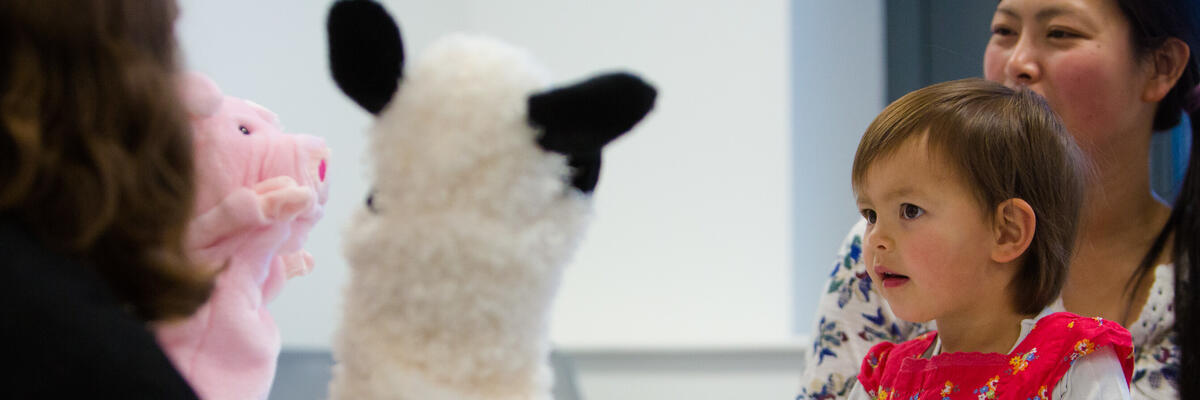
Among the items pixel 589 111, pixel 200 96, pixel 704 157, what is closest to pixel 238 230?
pixel 200 96

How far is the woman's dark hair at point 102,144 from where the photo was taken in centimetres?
53

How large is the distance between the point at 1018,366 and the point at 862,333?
289mm

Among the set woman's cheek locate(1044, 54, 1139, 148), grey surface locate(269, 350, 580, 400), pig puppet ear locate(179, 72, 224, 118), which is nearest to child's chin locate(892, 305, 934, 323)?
woman's cheek locate(1044, 54, 1139, 148)

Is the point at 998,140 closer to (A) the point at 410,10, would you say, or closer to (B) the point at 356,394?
(B) the point at 356,394

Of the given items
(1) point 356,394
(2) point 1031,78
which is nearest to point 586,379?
(2) point 1031,78

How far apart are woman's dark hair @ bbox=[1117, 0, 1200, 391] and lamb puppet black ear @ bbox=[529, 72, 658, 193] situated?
76 centimetres

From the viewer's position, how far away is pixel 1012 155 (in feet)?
2.92

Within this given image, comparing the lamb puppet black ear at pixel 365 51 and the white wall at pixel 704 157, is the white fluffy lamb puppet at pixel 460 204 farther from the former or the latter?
the white wall at pixel 704 157

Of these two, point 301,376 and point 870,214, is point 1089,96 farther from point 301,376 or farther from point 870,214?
point 301,376

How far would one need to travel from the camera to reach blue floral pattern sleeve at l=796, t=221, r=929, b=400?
112 cm

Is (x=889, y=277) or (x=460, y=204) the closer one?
(x=460, y=204)

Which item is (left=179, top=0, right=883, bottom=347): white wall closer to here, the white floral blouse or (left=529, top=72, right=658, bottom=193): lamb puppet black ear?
the white floral blouse

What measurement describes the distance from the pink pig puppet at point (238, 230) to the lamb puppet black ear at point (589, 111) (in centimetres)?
31

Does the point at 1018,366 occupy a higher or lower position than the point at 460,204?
lower
